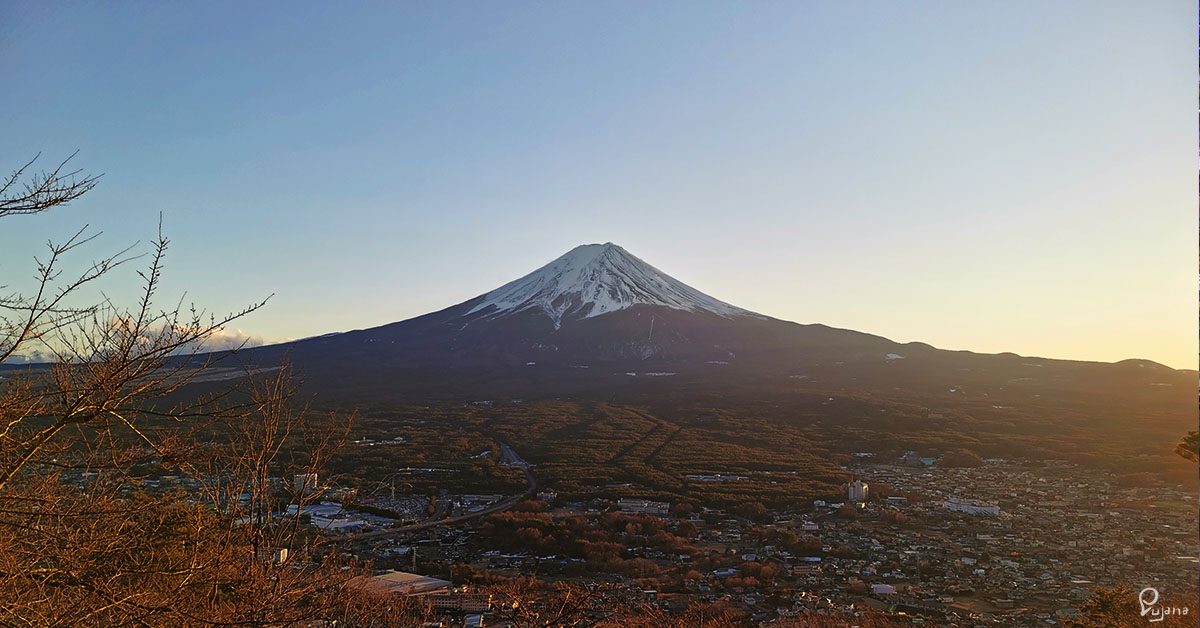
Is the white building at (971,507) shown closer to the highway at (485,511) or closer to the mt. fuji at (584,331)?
the highway at (485,511)

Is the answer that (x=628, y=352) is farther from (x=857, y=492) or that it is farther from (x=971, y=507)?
(x=971, y=507)

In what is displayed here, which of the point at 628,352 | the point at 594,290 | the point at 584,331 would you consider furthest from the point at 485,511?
the point at 594,290

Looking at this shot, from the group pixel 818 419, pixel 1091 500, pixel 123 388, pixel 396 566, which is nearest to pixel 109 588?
pixel 123 388

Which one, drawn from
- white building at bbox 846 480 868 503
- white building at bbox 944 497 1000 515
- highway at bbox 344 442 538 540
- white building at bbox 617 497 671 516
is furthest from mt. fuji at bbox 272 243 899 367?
white building at bbox 944 497 1000 515

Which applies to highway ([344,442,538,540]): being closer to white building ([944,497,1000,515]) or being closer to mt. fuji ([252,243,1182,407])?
white building ([944,497,1000,515])

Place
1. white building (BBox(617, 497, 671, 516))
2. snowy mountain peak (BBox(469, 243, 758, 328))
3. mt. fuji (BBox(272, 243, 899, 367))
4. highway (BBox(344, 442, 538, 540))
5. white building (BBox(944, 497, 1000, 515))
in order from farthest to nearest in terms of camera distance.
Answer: snowy mountain peak (BBox(469, 243, 758, 328)), mt. fuji (BBox(272, 243, 899, 367)), white building (BBox(617, 497, 671, 516)), white building (BBox(944, 497, 1000, 515)), highway (BBox(344, 442, 538, 540))

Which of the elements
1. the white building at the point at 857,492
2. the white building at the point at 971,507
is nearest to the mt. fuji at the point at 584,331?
the white building at the point at 857,492

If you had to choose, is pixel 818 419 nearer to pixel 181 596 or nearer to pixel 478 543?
pixel 478 543
